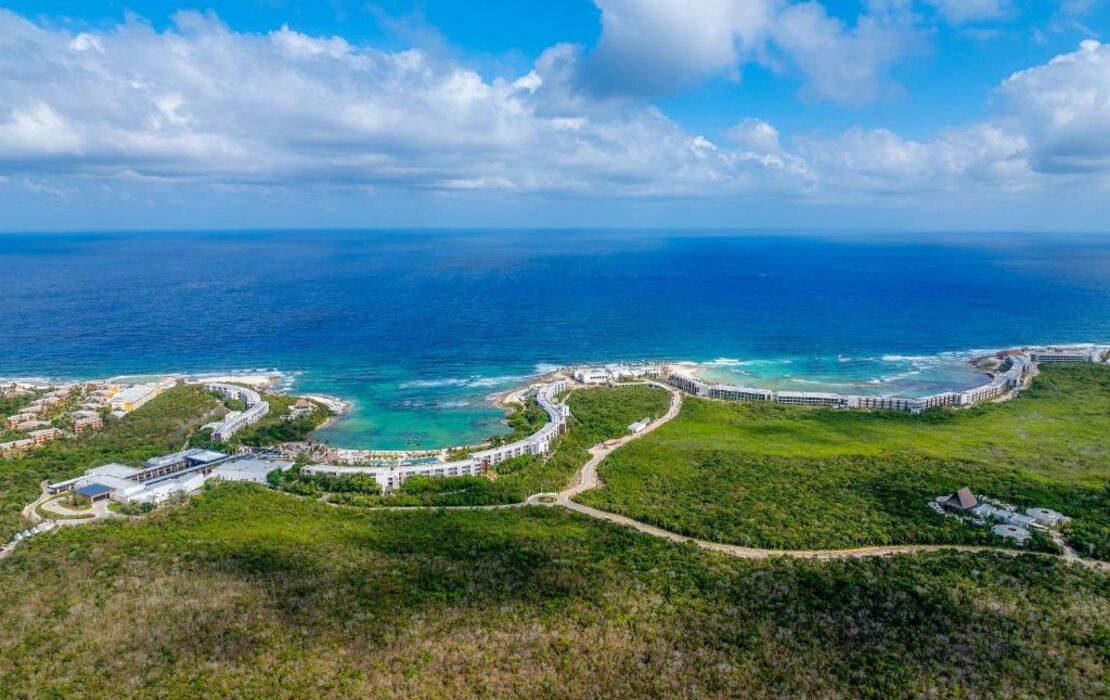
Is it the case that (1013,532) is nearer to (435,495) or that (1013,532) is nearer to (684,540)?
(684,540)

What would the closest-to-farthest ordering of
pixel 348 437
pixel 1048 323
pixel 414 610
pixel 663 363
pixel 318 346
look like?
1. pixel 414 610
2. pixel 348 437
3. pixel 663 363
4. pixel 318 346
5. pixel 1048 323

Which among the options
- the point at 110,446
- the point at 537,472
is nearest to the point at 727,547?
the point at 537,472

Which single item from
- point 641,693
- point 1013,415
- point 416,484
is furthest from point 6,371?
point 1013,415

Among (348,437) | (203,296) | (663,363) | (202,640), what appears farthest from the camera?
(203,296)

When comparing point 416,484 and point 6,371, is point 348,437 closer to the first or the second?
point 416,484

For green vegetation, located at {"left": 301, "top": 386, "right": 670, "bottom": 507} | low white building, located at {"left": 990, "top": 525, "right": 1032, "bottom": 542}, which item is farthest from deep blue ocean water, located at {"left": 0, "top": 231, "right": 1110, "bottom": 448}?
low white building, located at {"left": 990, "top": 525, "right": 1032, "bottom": 542}

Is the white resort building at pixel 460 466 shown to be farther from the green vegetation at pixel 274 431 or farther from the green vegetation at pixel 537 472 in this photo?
the green vegetation at pixel 274 431
